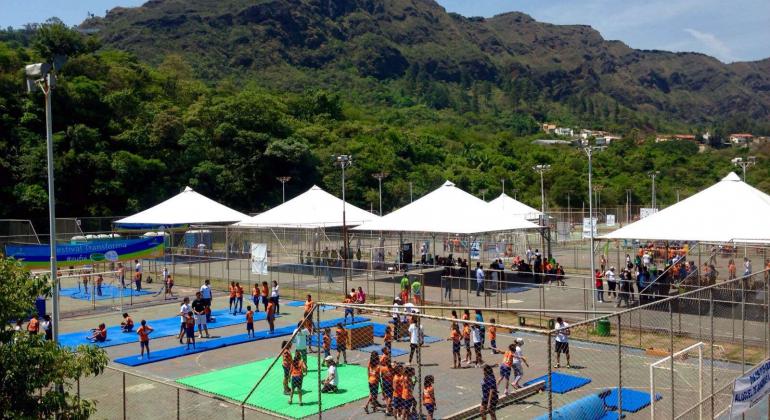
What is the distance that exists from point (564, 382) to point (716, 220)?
44.9 ft

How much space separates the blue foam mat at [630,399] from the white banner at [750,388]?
2.95m

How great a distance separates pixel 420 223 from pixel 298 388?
2018cm

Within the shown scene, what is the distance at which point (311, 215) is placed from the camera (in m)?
42.7

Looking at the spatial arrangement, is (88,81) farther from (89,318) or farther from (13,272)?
(13,272)

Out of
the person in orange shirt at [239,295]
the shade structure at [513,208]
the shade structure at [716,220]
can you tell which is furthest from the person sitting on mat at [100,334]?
the shade structure at [513,208]

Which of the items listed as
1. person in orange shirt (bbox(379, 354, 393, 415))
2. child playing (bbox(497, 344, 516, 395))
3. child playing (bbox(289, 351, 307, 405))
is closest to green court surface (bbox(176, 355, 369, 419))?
child playing (bbox(289, 351, 307, 405))

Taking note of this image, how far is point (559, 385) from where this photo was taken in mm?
17188

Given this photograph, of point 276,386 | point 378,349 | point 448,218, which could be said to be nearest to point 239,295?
point 378,349

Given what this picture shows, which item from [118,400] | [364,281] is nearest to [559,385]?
[118,400]

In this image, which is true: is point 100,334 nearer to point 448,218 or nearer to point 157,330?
point 157,330

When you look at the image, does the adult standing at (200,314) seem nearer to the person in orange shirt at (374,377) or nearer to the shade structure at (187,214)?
the person in orange shirt at (374,377)

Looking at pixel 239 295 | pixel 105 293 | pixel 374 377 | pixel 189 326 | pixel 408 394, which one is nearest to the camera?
pixel 408 394

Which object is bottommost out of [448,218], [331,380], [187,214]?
[331,380]

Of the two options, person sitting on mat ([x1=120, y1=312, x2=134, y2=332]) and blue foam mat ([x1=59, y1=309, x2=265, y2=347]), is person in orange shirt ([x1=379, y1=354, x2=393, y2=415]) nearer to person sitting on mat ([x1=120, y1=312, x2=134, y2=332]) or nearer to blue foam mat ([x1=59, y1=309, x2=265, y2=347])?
→ blue foam mat ([x1=59, y1=309, x2=265, y2=347])
